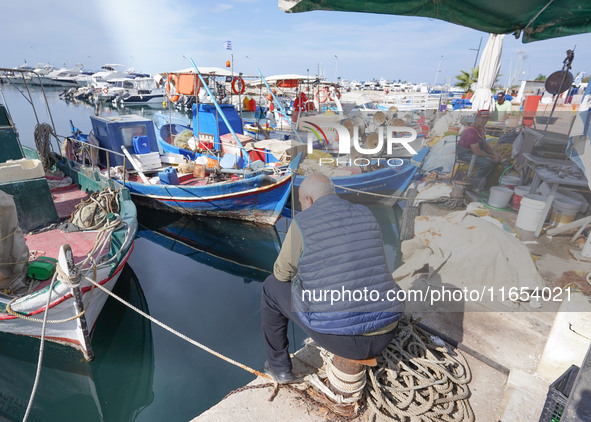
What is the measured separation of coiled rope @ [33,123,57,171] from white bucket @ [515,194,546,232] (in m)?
12.0

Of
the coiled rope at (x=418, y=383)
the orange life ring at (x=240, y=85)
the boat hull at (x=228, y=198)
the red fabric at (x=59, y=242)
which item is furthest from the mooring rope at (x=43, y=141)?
the coiled rope at (x=418, y=383)

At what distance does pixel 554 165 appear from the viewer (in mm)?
5645

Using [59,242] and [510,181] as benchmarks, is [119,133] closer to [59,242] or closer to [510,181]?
[59,242]

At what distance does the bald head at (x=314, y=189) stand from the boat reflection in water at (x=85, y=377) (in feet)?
13.8

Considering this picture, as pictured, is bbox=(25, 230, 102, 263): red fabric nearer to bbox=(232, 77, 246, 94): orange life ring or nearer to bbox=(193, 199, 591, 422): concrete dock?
bbox=(193, 199, 591, 422): concrete dock

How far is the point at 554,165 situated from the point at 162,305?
7.95 metres

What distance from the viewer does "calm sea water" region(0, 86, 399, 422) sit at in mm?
4395

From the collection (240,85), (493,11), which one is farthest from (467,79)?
(493,11)

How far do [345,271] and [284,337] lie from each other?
38.5 inches

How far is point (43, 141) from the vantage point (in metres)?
9.24

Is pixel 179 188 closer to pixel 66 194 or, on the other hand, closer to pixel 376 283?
pixel 66 194

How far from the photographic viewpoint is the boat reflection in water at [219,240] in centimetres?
828

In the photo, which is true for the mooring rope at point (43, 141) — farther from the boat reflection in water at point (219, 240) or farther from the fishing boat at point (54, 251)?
the boat reflection in water at point (219, 240)

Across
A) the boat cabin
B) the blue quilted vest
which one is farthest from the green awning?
the boat cabin
